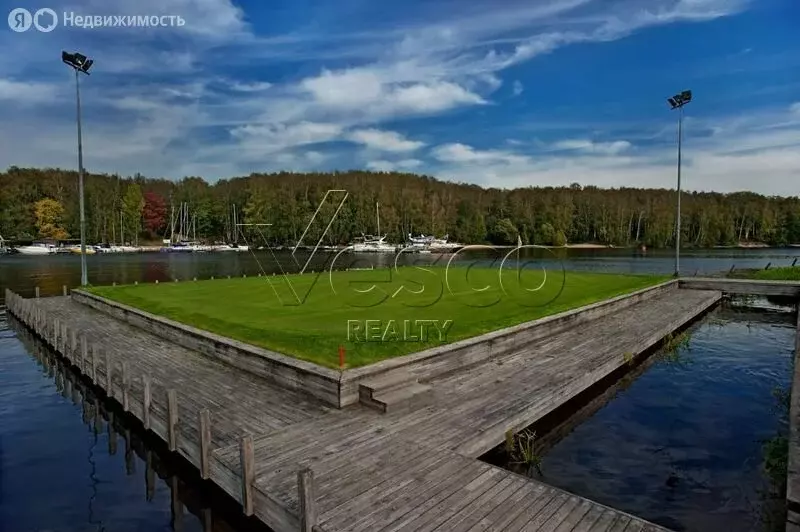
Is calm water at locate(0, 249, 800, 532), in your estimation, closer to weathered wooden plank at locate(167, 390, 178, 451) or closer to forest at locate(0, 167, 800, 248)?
weathered wooden plank at locate(167, 390, 178, 451)

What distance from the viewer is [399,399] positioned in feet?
34.8

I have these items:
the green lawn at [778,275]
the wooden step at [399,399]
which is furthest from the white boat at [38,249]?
the green lawn at [778,275]

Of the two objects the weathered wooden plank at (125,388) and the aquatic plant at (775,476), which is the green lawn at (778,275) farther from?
the weathered wooden plank at (125,388)

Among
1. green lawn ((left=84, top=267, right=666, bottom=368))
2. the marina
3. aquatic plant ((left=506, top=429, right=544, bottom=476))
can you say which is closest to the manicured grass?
green lawn ((left=84, top=267, right=666, bottom=368))

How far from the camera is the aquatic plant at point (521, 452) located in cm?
981

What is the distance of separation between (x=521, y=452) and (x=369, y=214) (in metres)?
117

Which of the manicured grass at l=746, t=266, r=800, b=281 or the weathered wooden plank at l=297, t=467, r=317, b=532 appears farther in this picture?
the manicured grass at l=746, t=266, r=800, b=281

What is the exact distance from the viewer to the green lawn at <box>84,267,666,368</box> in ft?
45.9

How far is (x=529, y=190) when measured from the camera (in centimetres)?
18225

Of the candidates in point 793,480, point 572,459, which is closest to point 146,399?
point 572,459

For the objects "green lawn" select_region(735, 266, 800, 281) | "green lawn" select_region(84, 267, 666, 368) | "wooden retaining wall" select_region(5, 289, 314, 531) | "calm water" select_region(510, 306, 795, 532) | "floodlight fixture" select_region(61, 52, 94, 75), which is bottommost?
"calm water" select_region(510, 306, 795, 532)

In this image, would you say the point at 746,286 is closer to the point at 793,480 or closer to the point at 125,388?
the point at 793,480

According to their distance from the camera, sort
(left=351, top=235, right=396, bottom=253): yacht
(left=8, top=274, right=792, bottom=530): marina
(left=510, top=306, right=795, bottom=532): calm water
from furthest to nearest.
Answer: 1. (left=351, top=235, right=396, bottom=253): yacht
2. (left=510, top=306, right=795, bottom=532): calm water
3. (left=8, top=274, right=792, bottom=530): marina

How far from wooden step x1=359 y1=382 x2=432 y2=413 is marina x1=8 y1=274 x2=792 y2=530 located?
0.49 feet
